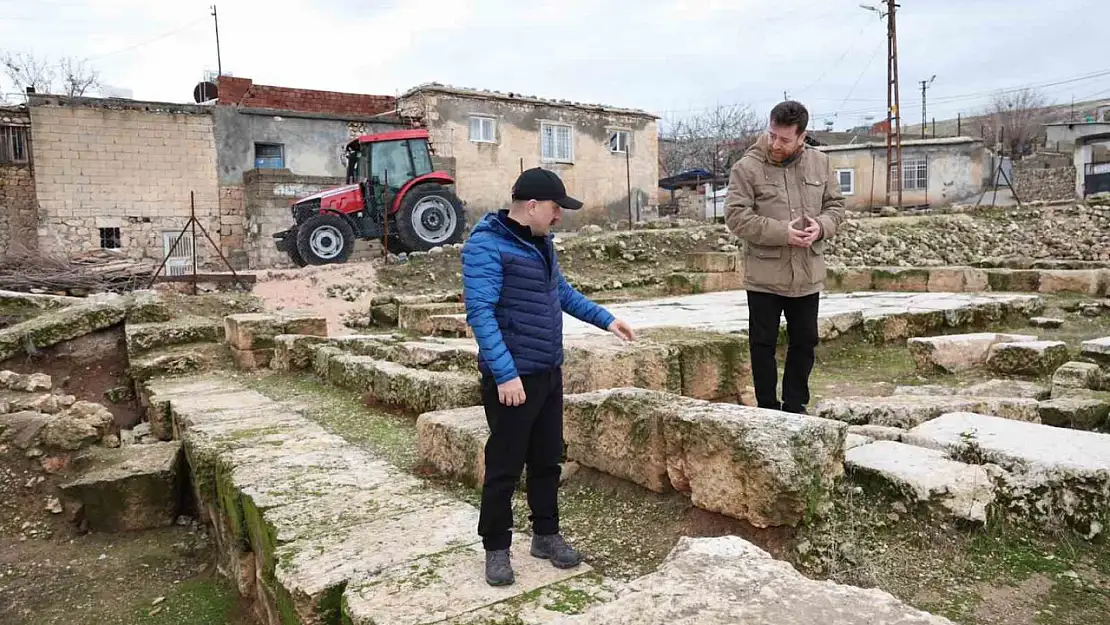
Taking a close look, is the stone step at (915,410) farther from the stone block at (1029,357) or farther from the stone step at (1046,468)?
the stone block at (1029,357)

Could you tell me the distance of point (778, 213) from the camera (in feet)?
12.7

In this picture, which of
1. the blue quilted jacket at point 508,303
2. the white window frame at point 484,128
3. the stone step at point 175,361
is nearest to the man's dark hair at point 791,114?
the blue quilted jacket at point 508,303

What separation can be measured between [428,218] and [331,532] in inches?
515

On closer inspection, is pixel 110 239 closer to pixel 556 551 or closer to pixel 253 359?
pixel 253 359

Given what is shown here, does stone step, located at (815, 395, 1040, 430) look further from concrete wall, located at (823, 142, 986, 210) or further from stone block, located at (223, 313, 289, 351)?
concrete wall, located at (823, 142, 986, 210)

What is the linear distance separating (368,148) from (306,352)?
9.16 m

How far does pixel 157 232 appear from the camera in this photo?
62.4 feet

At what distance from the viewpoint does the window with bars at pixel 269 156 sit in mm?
20078

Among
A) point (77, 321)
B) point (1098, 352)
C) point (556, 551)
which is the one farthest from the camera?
point (77, 321)

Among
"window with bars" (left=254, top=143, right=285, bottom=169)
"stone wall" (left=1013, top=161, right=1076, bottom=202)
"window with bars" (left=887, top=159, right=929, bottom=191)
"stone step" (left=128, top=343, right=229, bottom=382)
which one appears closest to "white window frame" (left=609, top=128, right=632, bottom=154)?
"window with bars" (left=254, top=143, right=285, bottom=169)

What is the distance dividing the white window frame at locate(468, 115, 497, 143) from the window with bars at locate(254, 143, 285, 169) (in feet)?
16.9

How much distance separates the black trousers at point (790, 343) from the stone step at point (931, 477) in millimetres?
963

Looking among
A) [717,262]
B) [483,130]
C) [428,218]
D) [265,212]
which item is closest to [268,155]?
[265,212]

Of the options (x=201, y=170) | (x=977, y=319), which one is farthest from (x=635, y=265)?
(x=201, y=170)
